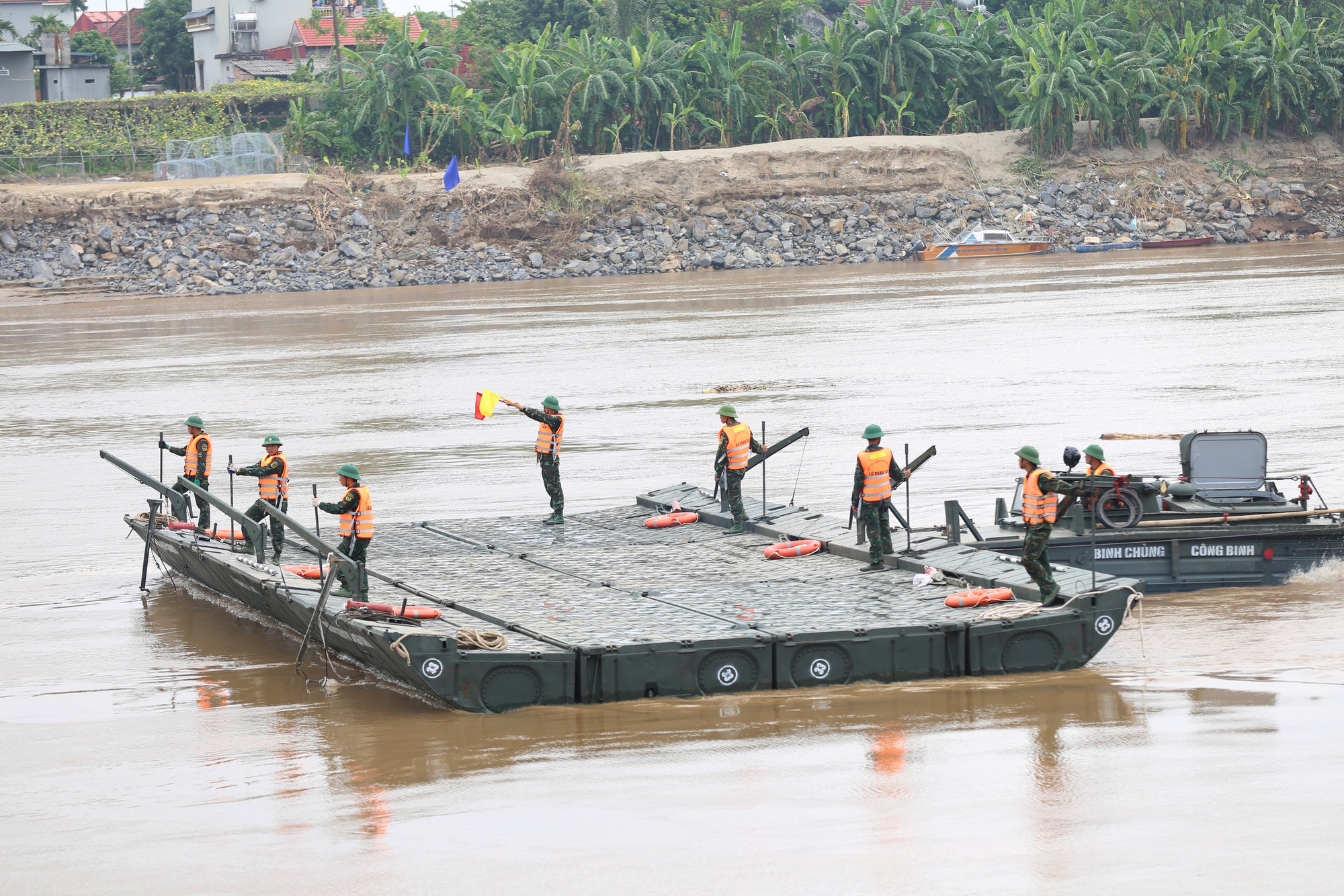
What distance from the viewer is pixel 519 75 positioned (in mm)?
65562

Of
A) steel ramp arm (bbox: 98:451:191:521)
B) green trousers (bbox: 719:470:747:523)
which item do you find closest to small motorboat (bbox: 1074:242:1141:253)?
green trousers (bbox: 719:470:747:523)

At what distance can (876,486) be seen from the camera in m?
14.3

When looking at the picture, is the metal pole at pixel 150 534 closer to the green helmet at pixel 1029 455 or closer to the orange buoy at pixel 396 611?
the orange buoy at pixel 396 611

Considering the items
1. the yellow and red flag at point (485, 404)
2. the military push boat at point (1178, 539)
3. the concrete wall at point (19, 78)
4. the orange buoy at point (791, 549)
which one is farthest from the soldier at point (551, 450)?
the concrete wall at point (19, 78)

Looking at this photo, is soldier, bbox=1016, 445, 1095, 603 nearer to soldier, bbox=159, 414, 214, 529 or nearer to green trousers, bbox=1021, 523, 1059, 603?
green trousers, bbox=1021, 523, 1059, 603

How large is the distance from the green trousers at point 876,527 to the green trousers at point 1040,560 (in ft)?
5.64

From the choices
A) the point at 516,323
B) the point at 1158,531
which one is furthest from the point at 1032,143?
the point at 1158,531

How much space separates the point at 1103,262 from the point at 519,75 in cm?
2435

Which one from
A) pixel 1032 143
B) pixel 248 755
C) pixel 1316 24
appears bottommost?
pixel 248 755

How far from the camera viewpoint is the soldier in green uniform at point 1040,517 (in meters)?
12.8

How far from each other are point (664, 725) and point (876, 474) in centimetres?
365

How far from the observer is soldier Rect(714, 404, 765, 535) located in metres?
16.7

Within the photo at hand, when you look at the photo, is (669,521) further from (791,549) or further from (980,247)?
(980,247)

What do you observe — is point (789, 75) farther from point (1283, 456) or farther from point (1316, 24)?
point (1283, 456)
